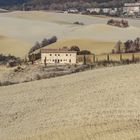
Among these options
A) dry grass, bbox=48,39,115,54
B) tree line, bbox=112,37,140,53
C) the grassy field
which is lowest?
the grassy field

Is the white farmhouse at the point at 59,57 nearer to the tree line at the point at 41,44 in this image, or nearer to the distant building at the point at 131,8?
the tree line at the point at 41,44

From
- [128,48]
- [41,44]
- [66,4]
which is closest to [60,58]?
[128,48]

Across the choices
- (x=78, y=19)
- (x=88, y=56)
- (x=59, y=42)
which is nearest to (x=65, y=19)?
(x=78, y=19)

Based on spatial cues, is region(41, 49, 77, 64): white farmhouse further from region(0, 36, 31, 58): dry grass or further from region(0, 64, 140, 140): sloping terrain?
region(0, 36, 31, 58): dry grass

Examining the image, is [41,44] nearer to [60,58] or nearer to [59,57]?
[59,57]

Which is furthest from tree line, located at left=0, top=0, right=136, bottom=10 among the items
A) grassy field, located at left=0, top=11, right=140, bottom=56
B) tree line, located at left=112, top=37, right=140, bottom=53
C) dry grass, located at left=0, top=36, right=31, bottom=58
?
tree line, located at left=112, top=37, right=140, bottom=53

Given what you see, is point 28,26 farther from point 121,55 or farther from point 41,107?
point 41,107
